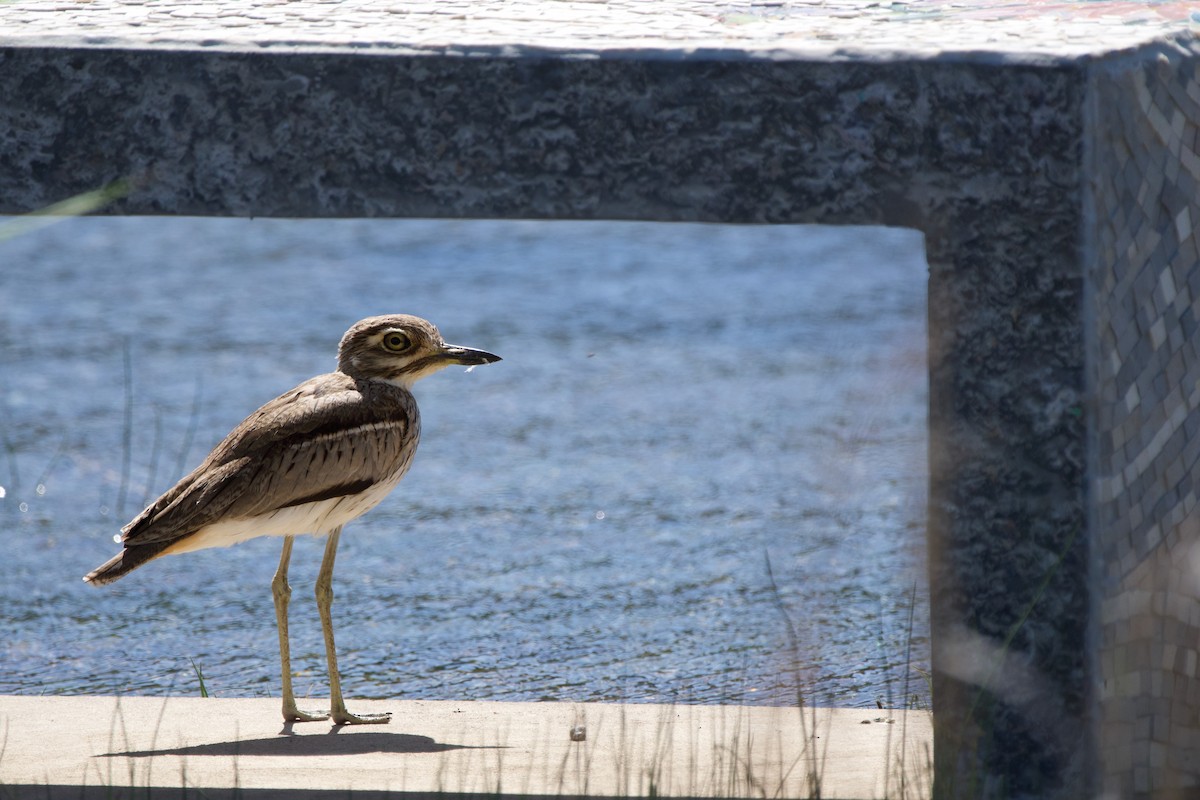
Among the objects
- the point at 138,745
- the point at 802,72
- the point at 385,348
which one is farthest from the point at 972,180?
the point at 138,745

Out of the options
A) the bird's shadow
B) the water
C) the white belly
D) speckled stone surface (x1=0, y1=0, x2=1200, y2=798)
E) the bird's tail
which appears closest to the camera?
speckled stone surface (x1=0, y1=0, x2=1200, y2=798)

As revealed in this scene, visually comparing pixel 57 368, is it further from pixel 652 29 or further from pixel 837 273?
pixel 652 29

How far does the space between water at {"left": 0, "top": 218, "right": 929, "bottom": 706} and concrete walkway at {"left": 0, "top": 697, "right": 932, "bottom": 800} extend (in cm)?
26

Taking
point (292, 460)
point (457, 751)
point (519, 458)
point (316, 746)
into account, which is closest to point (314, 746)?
point (316, 746)

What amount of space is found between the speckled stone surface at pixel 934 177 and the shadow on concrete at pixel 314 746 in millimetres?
1353

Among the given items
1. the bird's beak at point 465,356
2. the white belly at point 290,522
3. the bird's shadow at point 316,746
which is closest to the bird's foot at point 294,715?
the bird's shadow at point 316,746

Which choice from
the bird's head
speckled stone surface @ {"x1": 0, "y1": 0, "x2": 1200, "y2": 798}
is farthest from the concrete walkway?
the bird's head

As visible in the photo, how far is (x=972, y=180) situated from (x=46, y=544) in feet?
15.4

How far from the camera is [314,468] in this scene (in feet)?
14.9

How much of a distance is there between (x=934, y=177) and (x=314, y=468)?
1.99 metres

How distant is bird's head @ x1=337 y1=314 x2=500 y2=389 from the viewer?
4.78 m

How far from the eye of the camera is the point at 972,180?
3338mm

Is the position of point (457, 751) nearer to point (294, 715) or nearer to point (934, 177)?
point (294, 715)

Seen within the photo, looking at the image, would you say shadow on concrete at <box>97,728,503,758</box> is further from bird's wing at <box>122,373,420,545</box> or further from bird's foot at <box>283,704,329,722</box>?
bird's wing at <box>122,373,420,545</box>
